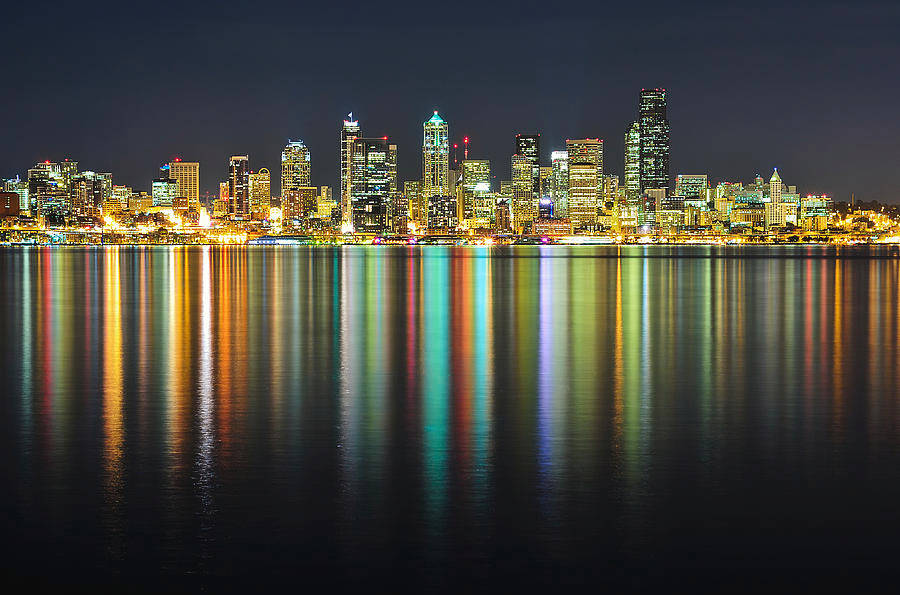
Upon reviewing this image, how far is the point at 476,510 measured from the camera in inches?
410

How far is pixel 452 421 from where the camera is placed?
50.5 feet

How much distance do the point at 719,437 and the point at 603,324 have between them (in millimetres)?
18595

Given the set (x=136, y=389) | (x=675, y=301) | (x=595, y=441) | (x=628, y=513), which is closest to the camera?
(x=628, y=513)

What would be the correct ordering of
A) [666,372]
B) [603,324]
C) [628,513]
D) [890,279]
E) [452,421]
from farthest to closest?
[890,279] < [603,324] < [666,372] < [452,421] < [628,513]

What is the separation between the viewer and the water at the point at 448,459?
8992 mm

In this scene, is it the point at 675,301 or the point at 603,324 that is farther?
the point at 675,301

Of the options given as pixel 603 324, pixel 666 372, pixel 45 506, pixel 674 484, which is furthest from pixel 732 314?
pixel 45 506

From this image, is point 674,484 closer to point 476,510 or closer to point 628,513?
point 628,513

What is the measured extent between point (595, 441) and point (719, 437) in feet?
5.88

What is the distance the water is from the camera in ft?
29.5

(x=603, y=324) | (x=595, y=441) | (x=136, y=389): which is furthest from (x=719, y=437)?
(x=603, y=324)

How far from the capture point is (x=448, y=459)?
1272 cm

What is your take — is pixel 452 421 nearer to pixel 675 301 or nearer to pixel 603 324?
pixel 603 324

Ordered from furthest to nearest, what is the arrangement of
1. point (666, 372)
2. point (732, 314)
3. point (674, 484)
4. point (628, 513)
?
point (732, 314)
point (666, 372)
point (674, 484)
point (628, 513)
